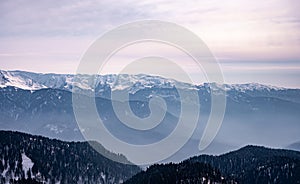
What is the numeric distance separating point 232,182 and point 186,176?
23.4 meters

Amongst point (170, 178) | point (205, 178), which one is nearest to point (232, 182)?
point (205, 178)

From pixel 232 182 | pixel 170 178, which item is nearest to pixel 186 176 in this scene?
pixel 170 178

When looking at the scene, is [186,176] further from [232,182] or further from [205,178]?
[232,182]

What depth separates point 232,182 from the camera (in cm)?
19812

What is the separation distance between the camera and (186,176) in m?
196

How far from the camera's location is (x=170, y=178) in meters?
198

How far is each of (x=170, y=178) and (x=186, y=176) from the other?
8098 millimetres

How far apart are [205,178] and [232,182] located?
14.7 m

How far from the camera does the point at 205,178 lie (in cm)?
19450

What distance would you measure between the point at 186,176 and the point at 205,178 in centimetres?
929

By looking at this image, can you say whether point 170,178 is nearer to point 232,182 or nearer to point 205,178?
point 205,178

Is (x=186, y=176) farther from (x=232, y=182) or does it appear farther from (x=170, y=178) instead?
(x=232, y=182)
